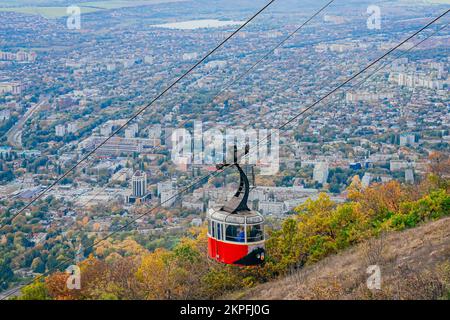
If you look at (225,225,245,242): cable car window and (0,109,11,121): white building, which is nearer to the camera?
(225,225,245,242): cable car window

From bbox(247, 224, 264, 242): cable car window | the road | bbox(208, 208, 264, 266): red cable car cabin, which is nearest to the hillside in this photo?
bbox(208, 208, 264, 266): red cable car cabin

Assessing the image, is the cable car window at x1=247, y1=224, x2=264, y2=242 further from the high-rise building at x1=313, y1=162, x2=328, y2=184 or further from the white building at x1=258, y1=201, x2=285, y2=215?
the high-rise building at x1=313, y1=162, x2=328, y2=184

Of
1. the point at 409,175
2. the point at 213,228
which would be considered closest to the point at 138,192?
the point at 409,175

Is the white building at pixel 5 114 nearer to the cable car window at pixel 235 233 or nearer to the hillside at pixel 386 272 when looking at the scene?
the hillside at pixel 386 272

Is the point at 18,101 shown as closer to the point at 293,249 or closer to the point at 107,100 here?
the point at 107,100

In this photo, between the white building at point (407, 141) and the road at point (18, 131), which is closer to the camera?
the road at point (18, 131)

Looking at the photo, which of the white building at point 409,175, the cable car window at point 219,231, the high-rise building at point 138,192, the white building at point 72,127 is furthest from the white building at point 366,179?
the cable car window at point 219,231

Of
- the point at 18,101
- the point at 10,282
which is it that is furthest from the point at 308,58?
the point at 10,282
